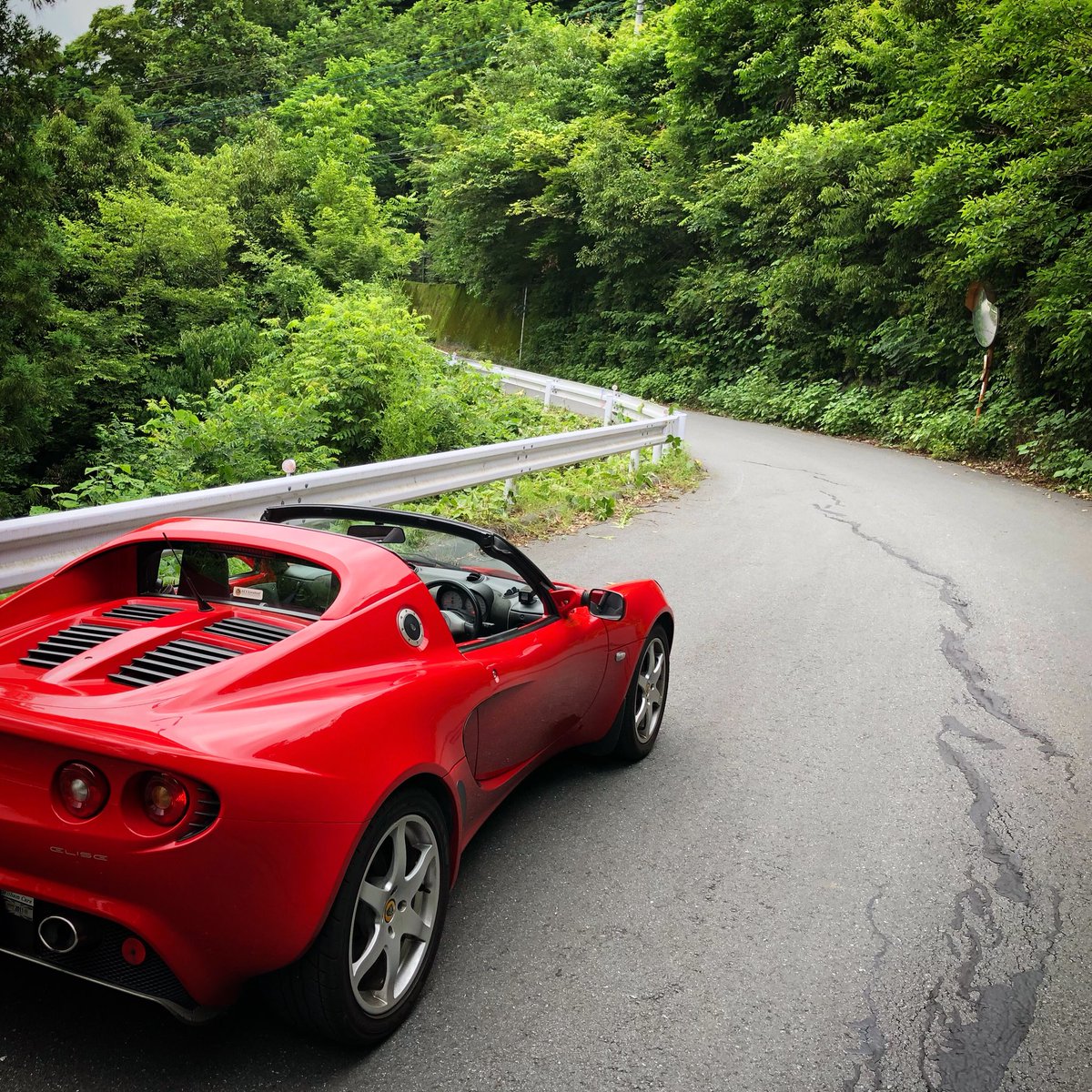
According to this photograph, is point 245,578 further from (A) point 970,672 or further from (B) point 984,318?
(B) point 984,318

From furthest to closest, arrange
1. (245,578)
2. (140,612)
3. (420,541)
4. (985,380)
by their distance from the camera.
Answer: (985,380)
(420,541)
(245,578)
(140,612)

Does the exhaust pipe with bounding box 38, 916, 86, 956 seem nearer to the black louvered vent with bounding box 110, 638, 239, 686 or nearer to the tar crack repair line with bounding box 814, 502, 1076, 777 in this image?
the black louvered vent with bounding box 110, 638, 239, 686

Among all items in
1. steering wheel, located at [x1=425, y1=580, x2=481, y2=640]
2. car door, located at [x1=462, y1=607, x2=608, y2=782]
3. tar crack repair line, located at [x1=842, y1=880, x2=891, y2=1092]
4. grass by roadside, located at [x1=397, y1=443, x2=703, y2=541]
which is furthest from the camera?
grass by roadside, located at [x1=397, y1=443, x2=703, y2=541]

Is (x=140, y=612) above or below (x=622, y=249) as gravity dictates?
below

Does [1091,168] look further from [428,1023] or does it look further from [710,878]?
[428,1023]

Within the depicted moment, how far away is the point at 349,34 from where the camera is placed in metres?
64.4

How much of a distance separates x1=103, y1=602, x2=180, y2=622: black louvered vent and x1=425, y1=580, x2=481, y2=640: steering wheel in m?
0.90

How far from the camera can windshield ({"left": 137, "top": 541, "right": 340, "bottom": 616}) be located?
309 centimetres

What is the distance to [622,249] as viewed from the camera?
31.4m

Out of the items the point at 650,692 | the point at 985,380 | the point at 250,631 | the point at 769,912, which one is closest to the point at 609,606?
the point at 650,692

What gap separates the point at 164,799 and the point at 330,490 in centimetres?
519

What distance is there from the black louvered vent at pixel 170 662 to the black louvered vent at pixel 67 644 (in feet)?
0.64

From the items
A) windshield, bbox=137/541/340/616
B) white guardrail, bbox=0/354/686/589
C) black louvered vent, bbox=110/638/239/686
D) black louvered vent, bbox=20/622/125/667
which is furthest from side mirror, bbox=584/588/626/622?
white guardrail, bbox=0/354/686/589

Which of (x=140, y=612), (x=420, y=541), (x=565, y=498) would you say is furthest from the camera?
(x=565, y=498)
